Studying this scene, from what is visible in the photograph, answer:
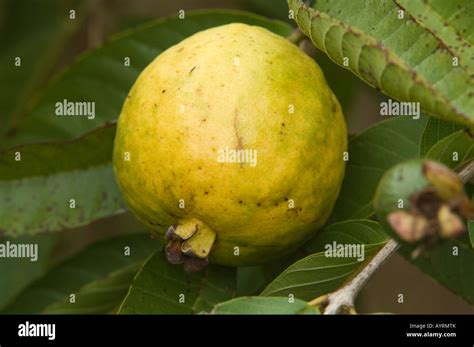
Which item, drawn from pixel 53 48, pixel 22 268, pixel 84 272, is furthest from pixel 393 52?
pixel 53 48

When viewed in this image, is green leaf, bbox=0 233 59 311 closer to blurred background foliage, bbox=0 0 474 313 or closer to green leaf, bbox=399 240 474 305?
A: blurred background foliage, bbox=0 0 474 313

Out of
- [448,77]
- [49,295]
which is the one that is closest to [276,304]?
[448,77]

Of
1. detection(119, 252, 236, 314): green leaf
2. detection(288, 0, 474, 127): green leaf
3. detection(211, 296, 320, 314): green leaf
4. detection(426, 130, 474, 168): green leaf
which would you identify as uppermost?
detection(288, 0, 474, 127): green leaf

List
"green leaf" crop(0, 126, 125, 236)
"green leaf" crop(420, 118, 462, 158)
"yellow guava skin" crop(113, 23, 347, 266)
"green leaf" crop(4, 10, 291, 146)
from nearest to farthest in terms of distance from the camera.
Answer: "yellow guava skin" crop(113, 23, 347, 266)
"green leaf" crop(420, 118, 462, 158)
"green leaf" crop(0, 126, 125, 236)
"green leaf" crop(4, 10, 291, 146)

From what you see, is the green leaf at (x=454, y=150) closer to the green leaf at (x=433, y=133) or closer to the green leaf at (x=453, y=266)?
the green leaf at (x=433, y=133)

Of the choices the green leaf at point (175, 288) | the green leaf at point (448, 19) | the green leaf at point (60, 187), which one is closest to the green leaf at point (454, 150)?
the green leaf at point (448, 19)

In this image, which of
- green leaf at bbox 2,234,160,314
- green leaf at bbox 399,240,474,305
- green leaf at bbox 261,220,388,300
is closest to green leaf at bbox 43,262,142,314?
green leaf at bbox 2,234,160,314
